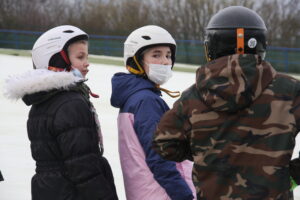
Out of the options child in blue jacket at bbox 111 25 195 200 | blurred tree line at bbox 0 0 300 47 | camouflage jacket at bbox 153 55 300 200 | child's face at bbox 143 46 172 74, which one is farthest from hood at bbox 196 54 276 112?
blurred tree line at bbox 0 0 300 47

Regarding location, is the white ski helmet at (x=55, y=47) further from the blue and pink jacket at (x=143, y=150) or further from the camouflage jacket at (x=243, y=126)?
the camouflage jacket at (x=243, y=126)

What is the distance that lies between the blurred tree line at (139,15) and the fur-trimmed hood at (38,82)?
85.5ft

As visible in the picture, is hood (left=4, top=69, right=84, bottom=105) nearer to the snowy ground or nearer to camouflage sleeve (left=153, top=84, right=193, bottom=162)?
camouflage sleeve (left=153, top=84, right=193, bottom=162)

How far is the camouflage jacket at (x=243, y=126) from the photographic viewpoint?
85.4 inches

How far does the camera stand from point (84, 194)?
9.11 ft

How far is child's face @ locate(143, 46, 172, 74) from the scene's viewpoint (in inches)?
129

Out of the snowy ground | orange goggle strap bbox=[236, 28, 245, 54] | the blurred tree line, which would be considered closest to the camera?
orange goggle strap bbox=[236, 28, 245, 54]

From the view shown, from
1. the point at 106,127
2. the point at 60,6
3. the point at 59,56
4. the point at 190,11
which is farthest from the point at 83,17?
the point at 59,56

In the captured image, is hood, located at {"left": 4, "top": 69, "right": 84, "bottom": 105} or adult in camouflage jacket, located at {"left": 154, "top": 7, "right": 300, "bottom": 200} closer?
adult in camouflage jacket, located at {"left": 154, "top": 7, "right": 300, "bottom": 200}

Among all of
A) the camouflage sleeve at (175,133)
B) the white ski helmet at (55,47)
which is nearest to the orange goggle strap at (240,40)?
the camouflage sleeve at (175,133)

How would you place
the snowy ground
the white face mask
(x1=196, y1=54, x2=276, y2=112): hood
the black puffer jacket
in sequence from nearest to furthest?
(x1=196, y1=54, x2=276, y2=112): hood < the black puffer jacket < the white face mask < the snowy ground

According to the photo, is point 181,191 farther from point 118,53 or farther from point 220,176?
point 118,53

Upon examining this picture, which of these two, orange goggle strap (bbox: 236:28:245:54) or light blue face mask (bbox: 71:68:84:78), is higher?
orange goggle strap (bbox: 236:28:245:54)

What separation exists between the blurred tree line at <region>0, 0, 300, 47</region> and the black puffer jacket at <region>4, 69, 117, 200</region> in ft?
85.7
